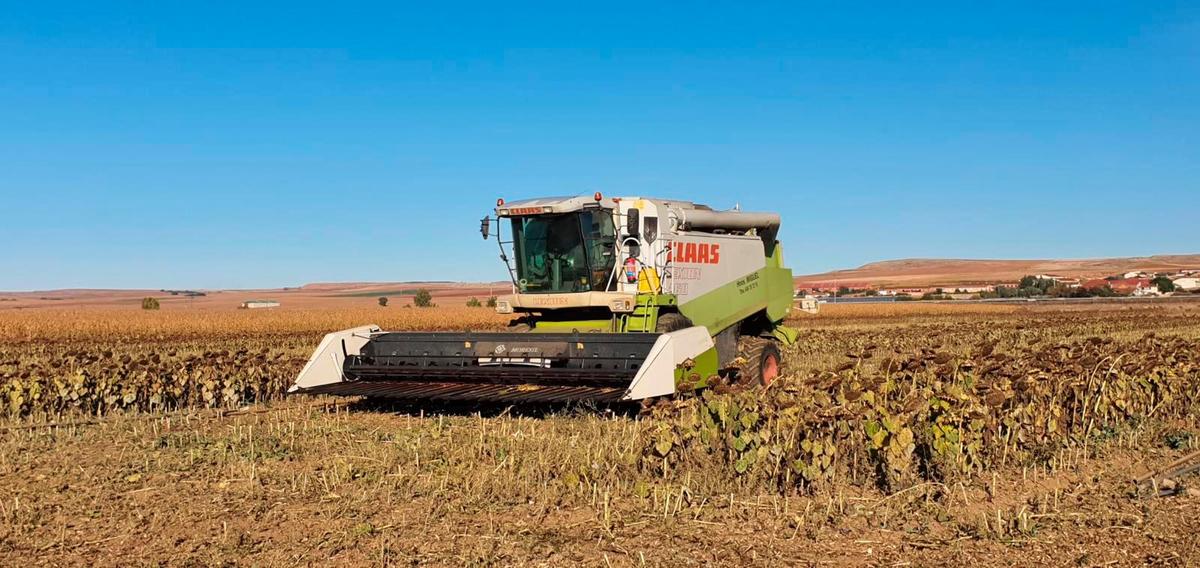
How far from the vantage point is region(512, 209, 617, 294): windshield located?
38.5 feet

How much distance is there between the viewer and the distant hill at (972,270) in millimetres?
123750

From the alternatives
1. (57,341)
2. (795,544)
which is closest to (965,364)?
(795,544)

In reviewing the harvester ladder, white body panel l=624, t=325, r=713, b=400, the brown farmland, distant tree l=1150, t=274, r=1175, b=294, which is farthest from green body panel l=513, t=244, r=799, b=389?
distant tree l=1150, t=274, r=1175, b=294

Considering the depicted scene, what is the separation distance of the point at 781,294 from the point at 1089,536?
9598 mm

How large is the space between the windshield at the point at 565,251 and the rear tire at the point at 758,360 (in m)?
2.39

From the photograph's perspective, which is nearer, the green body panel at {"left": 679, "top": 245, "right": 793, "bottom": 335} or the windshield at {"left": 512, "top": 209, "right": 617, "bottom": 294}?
the windshield at {"left": 512, "top": 209, "right": 617, "bottom": 294}

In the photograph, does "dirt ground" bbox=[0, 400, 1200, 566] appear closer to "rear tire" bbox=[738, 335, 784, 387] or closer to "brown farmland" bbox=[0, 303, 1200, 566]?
"brown farmland" bbox=[0, 303, 1200, 566]

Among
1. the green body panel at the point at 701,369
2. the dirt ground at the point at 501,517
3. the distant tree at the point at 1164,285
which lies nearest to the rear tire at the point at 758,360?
the green body panel at the point at 701,369

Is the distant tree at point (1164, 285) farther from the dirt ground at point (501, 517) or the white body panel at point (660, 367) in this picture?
the dirt ground at point (501, 517)

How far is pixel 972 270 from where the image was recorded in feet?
466

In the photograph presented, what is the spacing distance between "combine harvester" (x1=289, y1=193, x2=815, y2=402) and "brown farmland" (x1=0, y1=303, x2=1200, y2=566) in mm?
503

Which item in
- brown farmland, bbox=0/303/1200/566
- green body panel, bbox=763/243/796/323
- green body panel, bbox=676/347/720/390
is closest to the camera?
brown farmland, bbox=0/303/1200/566

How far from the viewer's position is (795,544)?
5250 millimetres

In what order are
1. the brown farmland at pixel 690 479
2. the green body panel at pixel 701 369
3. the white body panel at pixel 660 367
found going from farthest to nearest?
the green body panel at pixel 701 369 → the white body panel at pixel 660 367 → the brown farmland at pixel 690 479
